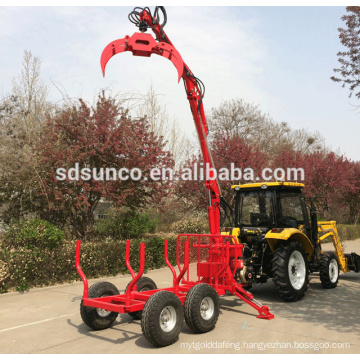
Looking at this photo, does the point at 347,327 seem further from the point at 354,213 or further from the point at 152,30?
the point at 354,213

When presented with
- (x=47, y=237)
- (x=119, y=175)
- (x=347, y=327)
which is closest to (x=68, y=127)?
(x=119, y=175)

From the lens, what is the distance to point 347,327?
5805 mm

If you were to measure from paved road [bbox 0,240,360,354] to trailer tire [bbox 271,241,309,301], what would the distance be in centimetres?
23

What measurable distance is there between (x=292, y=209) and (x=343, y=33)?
3.62 meters

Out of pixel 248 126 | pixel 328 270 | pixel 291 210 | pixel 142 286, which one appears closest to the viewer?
pixel 142 286

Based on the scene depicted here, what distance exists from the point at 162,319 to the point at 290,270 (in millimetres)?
3367

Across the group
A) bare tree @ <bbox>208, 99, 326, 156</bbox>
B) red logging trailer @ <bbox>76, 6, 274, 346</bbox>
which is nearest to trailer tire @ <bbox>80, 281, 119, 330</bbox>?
red logging trailer @ <bbox>76, 6, 274, 346</bbox>

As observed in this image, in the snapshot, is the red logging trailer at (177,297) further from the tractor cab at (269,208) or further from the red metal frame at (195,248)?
the tractor cab at (269,208)

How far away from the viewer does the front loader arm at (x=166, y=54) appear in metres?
6.32

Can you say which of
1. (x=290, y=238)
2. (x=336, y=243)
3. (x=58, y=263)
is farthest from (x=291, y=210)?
(x=58, y=263)

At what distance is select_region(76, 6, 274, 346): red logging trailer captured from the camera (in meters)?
5.21

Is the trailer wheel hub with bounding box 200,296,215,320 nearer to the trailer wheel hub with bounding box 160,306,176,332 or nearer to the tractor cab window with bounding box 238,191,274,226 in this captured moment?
the trailer wheel hub with bounding box 160,306,176,332

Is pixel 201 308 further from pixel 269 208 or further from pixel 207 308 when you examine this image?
pixel 269 208

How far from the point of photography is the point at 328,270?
28.7 ft
